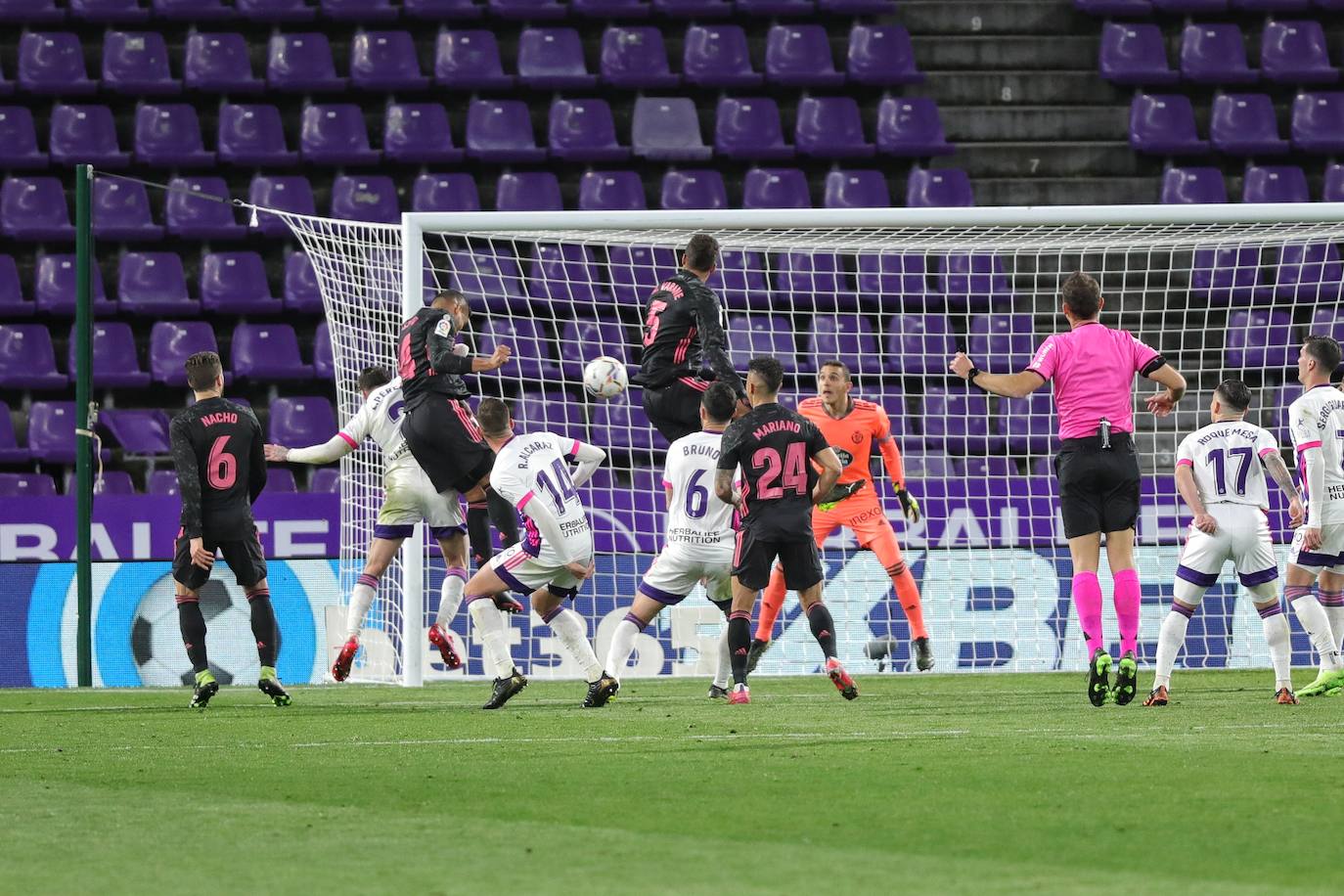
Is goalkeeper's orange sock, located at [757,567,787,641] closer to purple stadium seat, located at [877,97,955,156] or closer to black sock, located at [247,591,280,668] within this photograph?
black sock, located at [247,591,280,668]

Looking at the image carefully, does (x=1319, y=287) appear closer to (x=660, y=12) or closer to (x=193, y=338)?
(x=660, y=12)

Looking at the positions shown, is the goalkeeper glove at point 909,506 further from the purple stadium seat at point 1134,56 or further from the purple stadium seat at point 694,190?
the purple stadium seat at point 1134,56

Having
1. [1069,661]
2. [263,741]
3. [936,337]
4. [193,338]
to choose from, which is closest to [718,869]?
[263,741]

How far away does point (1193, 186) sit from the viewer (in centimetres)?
1822

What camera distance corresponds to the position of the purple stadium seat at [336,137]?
60.7 ft

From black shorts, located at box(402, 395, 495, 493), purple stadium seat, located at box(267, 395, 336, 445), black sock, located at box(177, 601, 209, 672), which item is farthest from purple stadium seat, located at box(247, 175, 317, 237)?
black sock, located at box(177, 601, 209, 672)

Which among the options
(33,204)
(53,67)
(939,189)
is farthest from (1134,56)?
(33,204)

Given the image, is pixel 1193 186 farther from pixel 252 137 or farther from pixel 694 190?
pixel 252 137

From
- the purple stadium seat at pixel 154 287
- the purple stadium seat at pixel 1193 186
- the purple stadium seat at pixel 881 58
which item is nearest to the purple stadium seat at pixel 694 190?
the purple stadium seat at pixel 881 58

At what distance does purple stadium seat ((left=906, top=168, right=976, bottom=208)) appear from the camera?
59.1 feet

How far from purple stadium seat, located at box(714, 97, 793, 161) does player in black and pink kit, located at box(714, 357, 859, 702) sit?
9148mm

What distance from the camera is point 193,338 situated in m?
17.4

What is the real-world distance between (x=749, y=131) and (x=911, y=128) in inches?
62.6

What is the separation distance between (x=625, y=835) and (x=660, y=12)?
15670 mm
